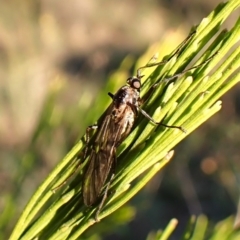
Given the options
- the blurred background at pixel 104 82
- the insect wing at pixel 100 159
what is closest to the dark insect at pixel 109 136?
the insect wing at pixel 100 159

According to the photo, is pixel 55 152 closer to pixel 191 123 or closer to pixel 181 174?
pixel 181 174

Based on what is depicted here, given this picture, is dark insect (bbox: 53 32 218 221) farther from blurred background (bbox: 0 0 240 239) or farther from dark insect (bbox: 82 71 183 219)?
blurred background (bbox: 0 0 240 239)

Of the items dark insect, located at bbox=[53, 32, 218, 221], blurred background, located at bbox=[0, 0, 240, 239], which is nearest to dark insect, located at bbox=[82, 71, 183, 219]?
dark insect, located at bbox=[53, 32, 218, 221]

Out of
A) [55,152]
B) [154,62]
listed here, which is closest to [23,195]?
[55,152]

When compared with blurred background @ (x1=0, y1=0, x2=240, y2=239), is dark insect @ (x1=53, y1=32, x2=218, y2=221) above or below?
below

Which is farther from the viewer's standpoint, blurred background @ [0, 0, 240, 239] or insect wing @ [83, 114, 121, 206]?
blurred background @ [0, 0, 240, 239]

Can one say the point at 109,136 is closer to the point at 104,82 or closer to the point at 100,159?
the point at 100,159

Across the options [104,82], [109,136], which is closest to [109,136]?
[109,136]

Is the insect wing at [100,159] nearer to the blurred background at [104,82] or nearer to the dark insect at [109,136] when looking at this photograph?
the dark insect at [109,136]
